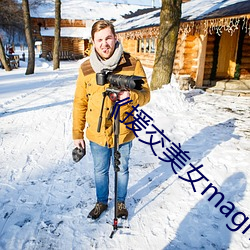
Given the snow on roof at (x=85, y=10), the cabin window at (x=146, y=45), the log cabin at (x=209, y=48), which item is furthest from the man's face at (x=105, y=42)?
the snow on roof at (x=85, y=10)

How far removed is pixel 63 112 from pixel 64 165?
2830mm

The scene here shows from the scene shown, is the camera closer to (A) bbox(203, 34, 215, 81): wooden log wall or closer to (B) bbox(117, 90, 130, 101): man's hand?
(B) bbox(117, 90, 130, 101): man's hand

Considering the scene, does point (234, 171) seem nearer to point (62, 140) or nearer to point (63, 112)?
point (62, 140)

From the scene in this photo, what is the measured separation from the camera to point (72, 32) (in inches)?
1161

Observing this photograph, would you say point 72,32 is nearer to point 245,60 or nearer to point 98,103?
point 245,60

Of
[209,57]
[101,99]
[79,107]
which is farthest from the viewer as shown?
[209,57]

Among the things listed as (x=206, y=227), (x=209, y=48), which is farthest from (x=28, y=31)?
(x=206, y=227)

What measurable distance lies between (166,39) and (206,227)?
5.83 metres

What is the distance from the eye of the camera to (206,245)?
2.13 m

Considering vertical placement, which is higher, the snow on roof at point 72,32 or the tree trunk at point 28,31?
the snow on roof at point 72,32

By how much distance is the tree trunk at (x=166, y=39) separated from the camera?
6.65 metres

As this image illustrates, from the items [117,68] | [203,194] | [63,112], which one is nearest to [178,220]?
[203,194]

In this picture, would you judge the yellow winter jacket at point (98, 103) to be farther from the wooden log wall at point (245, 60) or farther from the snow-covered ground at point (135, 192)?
the wooden log wall at point (245, 60)

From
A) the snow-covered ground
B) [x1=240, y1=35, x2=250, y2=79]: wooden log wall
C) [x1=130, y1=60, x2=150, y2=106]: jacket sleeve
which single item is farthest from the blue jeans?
[x1=240, y1=35, x2=250, y2=79]: wooden log wall
